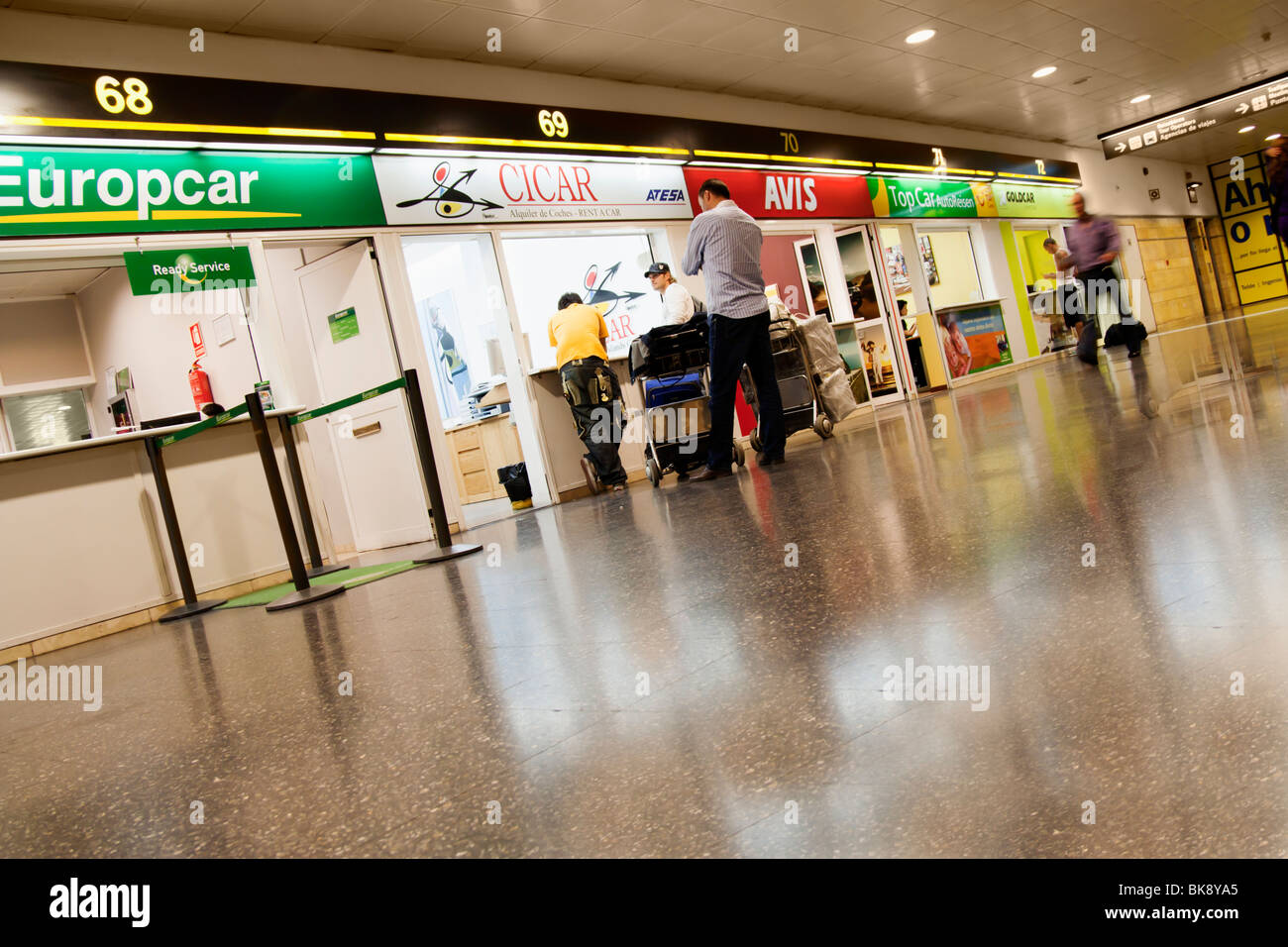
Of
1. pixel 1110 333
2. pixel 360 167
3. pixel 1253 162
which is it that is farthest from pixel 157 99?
pixel 1253 162

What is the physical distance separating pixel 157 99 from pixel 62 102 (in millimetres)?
623

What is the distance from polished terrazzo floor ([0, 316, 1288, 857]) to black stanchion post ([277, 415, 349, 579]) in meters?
2.60

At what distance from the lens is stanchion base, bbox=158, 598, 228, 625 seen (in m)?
5.89

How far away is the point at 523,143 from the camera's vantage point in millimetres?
9047

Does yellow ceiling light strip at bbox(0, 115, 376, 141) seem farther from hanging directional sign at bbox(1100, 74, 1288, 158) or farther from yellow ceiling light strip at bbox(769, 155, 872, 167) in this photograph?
hanging directional sign at bbox(1100, 74, 1288, 158)

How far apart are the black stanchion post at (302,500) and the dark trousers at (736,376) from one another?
2799mm

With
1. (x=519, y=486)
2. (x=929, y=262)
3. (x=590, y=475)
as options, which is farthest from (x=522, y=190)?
(x=929, y=262)

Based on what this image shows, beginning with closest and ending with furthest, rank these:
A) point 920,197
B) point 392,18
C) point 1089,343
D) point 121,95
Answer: point 121,95, point 392,18, point 1089,343, point 920,197

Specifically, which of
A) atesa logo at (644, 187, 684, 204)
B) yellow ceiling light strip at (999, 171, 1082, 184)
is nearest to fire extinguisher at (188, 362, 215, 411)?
atesa logo at (644, 187, 684, 204)

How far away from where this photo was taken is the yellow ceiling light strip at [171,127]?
230 inches

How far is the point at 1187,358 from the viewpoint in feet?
26.9

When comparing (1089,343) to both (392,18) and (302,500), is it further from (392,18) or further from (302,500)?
(302,500)

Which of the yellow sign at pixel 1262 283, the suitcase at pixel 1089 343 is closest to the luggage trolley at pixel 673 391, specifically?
the suitcase at pixel 1089 343

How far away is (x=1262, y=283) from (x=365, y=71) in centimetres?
2670
